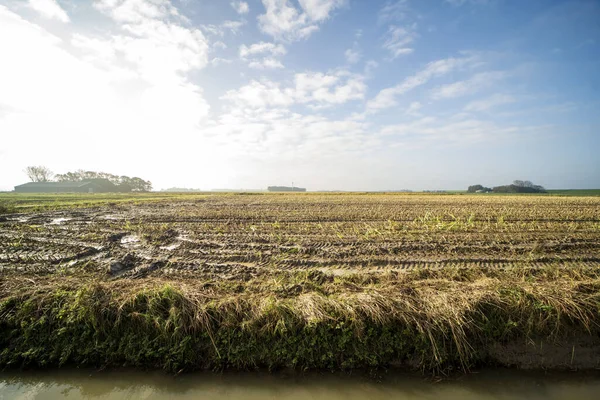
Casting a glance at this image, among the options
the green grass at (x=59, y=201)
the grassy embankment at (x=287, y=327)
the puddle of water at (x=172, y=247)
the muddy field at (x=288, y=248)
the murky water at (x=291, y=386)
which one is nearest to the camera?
the murky water at (x=291, y=386)

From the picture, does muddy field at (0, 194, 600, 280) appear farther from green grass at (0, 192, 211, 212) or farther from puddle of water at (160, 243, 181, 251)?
green grass at (0, 192, 211, 212)

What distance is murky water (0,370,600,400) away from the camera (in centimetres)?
331

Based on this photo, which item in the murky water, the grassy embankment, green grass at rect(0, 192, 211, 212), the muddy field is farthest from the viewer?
green grass at rect(0, 192, 211, 212)

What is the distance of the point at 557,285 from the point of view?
4.54 meters

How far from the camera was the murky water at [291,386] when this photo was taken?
3309 millimetres

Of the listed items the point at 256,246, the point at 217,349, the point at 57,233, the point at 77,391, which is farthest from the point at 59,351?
the point at 57,233

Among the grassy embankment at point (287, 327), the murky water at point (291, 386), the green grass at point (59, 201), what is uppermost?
the green grass at point (59, 201)

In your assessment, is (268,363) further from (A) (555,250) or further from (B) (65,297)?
(A) (555,250)

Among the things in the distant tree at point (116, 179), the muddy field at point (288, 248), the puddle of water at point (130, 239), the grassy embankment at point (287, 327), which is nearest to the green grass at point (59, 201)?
the muddy field at point (288, 248)

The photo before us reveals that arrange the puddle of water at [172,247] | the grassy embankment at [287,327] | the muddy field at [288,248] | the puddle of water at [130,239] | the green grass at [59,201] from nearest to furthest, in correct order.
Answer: the grassy embankment at [287,327] < the muddy field at [288,248] < the puddle of water at [172,247] < the puddle of water at [130,239] < the green grass at [59,201]

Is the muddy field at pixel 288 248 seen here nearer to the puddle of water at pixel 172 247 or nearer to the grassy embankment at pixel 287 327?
the puddle of water at pixel 172 247

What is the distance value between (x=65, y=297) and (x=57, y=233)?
8.44 metres

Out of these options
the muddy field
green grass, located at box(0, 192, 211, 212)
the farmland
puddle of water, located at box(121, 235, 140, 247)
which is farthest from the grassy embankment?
green grass, located at box(0, 192, 211, 212)

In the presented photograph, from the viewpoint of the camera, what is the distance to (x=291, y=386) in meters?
3.43
